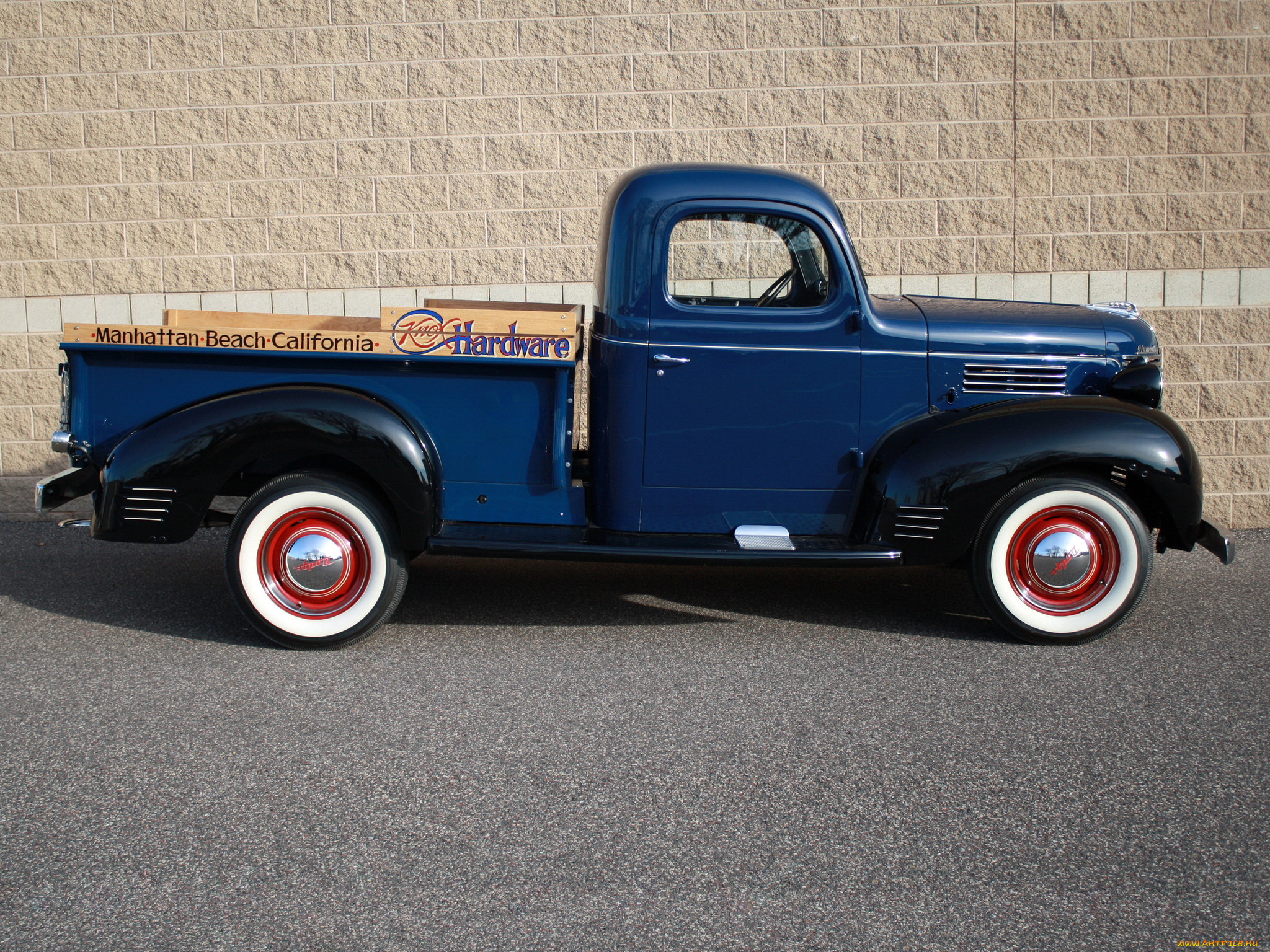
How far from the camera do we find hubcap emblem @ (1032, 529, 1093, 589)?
4.29 m

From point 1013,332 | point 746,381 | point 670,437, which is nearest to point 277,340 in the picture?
point 670,437

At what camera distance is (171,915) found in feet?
8.00

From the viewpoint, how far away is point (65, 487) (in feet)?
14.4

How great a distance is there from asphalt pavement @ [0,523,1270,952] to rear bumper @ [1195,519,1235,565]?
15.8 inches

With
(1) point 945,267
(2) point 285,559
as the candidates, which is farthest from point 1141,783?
(1) point 945,267

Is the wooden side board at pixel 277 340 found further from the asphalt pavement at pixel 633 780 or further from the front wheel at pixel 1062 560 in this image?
the front wheel at pixel 1062 560

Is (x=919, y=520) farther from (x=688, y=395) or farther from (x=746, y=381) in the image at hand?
(x=688, y=395)

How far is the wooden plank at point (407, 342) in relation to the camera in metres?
4.25

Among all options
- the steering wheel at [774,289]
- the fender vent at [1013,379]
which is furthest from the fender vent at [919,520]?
the steering wheel at [774,289]

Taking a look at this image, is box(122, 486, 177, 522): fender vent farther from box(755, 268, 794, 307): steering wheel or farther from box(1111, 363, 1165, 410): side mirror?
box(1111, 363, 1165, 410): side mirror

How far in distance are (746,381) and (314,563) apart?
200 centimetres

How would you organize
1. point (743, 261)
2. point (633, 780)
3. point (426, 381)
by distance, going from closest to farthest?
point (633, 780)
point (426, 381)
point (743, 261)

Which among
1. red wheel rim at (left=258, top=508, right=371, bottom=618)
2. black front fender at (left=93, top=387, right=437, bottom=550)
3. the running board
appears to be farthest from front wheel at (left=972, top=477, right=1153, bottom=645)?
red wheel rim at (left=258, top=508, right=371, bottom=618)

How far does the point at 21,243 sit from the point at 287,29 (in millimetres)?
2402
